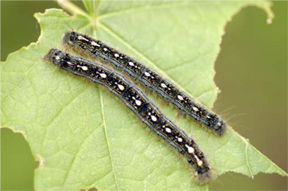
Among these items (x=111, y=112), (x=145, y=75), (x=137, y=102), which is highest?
(x=145, y=75)

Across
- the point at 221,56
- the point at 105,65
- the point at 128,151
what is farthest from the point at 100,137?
the point at 221,56

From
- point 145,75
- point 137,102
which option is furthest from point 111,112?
point 145,75

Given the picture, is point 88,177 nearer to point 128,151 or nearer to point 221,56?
point 128,151

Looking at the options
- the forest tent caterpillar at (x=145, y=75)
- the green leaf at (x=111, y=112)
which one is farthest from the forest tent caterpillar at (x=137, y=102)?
the forest tent caterpillar at (x=145, y=75)

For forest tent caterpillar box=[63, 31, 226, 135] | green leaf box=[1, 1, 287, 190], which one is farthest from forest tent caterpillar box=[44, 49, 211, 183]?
forest tent caterpillar box=[63, 31, 226, 135]

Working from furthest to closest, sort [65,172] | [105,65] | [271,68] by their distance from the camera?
[271,68] < [105,65] < [65,172]

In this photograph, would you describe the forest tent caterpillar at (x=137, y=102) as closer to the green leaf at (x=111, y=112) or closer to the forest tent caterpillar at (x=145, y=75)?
the green leaf at (x=111, y=112)

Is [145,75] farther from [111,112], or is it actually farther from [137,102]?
[111,112]
